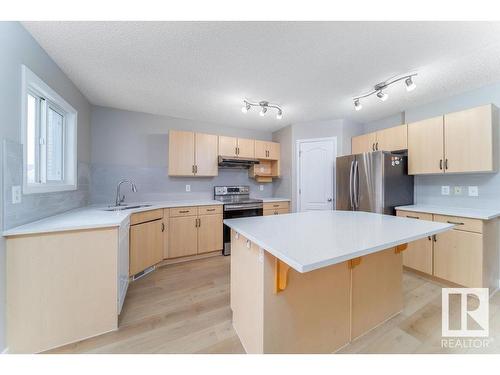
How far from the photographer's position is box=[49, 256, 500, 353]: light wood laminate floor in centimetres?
139

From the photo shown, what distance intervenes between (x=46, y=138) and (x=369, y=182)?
3875mm

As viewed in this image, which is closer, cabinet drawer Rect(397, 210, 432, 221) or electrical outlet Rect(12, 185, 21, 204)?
electrical outlet Rect(12, 185, 21, 204)

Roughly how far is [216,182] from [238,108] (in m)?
1.45

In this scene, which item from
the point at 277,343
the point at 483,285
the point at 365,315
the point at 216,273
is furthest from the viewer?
the point at 216,273

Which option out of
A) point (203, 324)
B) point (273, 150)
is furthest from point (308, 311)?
point (273, 150)

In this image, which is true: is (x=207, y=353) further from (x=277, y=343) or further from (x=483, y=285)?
(x=483, y=285)

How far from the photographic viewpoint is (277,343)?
3.78ft

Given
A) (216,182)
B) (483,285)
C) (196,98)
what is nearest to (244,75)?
(196,98)

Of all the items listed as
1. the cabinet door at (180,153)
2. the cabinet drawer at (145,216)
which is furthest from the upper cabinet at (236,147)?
the cabinet drawer at (145,216)

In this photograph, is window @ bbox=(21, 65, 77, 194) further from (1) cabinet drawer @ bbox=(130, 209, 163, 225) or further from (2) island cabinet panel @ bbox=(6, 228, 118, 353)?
(1) cabinet drawer @ bbox=(130, 209, 163, 225)

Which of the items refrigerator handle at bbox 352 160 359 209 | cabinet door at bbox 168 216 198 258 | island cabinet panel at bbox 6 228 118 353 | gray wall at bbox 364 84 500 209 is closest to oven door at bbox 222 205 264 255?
cabinet door at bbox 168 216 198 258

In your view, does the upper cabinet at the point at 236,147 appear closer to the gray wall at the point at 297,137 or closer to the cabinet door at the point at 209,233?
the gray wall at the point at 297,137

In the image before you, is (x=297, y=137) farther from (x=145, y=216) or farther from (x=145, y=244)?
(x=145, y=244)

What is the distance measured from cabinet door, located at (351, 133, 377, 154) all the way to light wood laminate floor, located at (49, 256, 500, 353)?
6.56ft
